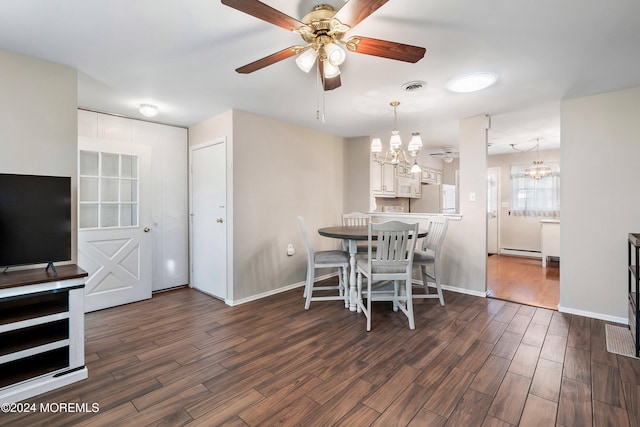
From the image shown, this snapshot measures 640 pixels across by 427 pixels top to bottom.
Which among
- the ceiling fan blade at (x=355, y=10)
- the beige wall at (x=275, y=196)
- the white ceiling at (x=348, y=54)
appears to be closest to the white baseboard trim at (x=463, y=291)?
the beige wall at (x=275, y=196)

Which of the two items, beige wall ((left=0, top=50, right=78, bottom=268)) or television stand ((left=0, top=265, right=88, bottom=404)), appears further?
beige wall ((left=0, top=50, right=78, bottom=268))

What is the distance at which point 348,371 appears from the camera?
2053mm

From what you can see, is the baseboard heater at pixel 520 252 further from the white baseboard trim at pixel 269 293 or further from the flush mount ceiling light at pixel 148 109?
the flush mount ceiling light at pixel 148 109

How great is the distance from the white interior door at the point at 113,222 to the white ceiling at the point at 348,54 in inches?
21.3

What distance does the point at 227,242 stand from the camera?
3479mm

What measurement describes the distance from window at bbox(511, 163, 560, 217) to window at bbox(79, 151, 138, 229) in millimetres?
6876

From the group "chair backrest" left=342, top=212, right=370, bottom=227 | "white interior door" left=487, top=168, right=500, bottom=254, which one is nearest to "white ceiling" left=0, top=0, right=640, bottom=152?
"chair backrest" left=342, top=212, right=370, bottom=227

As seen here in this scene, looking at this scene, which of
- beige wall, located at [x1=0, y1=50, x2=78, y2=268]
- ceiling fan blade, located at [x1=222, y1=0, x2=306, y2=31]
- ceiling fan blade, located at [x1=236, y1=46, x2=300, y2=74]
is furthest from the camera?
beige wall, located at [x1=0, y1=50, x2=78, y2=268]

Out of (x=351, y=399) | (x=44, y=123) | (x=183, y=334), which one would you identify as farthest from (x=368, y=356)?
(x=44, y=123)

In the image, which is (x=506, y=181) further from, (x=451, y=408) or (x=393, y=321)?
(x=451, y=408)

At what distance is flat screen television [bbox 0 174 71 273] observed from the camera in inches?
77.2

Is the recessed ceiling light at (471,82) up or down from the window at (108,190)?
up

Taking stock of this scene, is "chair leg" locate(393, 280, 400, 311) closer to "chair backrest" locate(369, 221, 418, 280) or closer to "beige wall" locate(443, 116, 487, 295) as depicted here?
"chair backrest" locate(369, 221, 418, 280)

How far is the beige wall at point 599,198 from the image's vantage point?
2809 millimetres
